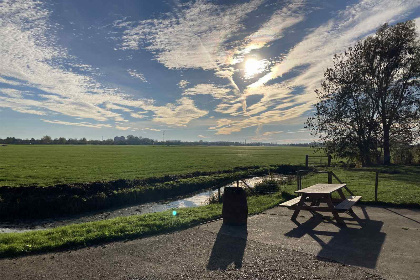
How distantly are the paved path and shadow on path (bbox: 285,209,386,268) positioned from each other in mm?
19

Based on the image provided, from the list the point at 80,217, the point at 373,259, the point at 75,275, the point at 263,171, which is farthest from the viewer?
the point at 263,171

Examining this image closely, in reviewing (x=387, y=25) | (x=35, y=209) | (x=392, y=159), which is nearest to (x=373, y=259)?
(x=35, y=209)

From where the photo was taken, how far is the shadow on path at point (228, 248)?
15.9ft

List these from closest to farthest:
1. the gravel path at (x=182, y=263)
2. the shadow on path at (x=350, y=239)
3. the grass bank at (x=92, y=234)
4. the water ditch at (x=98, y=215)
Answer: the gravel path at (x=182, y=263) → the shadow on path at (x=350, y=239) → the grass bank at (x=92, y=234) → the water ditch at (x=98, y=215)

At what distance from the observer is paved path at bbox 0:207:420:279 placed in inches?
177

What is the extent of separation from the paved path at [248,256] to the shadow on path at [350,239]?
0.06 ft

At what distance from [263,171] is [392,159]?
55.5 feet

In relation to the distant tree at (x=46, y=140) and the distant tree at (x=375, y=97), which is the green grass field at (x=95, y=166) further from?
the distant tree at (x=46, y=140)

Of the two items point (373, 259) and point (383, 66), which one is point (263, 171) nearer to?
point (383, 66)

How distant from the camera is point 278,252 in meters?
5.34

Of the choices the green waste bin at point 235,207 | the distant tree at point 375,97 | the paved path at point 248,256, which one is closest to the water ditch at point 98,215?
the green waste bin at point 235,207

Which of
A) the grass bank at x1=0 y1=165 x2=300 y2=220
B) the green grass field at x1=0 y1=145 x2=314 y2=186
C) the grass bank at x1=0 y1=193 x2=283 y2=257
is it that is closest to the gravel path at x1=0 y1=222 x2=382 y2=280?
the grass bank at x1=0 y1=193 x2=283 y2=257

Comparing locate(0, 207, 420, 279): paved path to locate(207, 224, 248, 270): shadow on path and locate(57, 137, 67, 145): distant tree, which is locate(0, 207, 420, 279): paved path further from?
locate(57, 137, 67, 145): distant tree

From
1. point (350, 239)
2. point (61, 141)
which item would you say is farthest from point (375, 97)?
point (61, 141)
